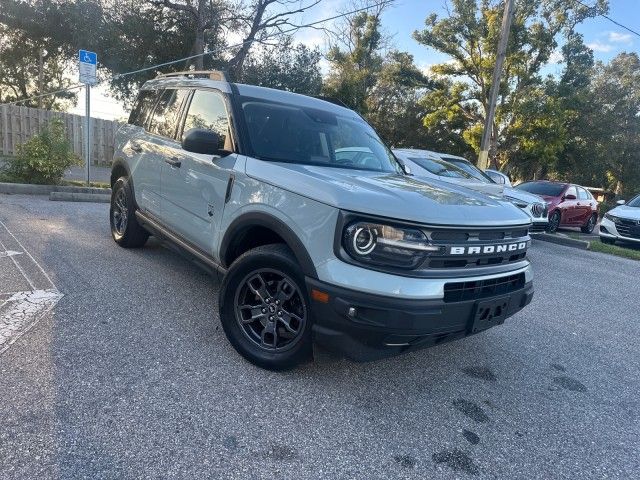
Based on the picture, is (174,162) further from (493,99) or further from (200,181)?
(493,99)

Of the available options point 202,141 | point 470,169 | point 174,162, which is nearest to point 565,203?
point 470,169

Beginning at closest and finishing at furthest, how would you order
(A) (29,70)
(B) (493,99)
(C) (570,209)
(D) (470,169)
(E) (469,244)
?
1. (E) (469,244)
2. (D) (470,169)
3. (C) (570,209)
4. (B) (493,99)
5. (A) (29,70)

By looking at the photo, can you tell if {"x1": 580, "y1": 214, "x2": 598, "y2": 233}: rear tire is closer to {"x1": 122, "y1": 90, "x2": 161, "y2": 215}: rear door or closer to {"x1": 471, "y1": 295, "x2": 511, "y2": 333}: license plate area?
{"x1": 471, "y1": 295, "x2": 511, "y2": 333}: license plate area

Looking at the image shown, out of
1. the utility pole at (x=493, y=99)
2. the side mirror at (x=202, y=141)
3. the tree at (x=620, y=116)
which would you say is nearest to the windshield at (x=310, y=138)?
the side mirror at (x=202, y=141)

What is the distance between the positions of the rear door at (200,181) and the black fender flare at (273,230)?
7.6 inches

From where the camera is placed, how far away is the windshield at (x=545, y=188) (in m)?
12.9

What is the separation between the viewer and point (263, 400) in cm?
271

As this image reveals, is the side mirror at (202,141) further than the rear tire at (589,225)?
No

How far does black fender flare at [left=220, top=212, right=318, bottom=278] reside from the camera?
2.69m

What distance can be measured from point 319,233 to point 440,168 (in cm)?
674

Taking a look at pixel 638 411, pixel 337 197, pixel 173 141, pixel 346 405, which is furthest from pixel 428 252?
pixel 173 141

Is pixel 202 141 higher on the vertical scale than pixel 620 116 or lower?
lower

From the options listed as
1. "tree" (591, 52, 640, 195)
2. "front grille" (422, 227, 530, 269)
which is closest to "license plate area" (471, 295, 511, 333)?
"front grille" (422, 227, 530, 269)

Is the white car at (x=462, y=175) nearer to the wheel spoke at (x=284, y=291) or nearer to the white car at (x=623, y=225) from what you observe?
the white car at (x=623, y=225)
